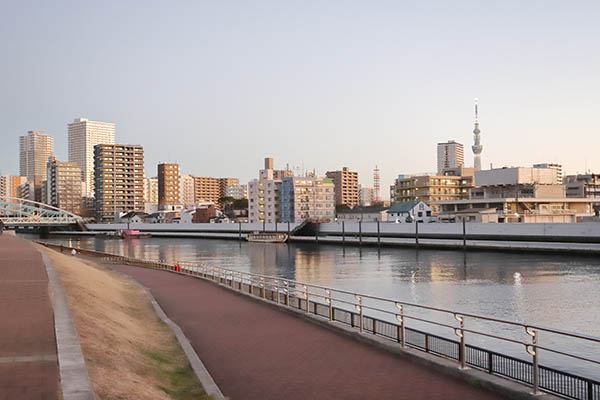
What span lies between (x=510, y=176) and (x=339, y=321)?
118 metres

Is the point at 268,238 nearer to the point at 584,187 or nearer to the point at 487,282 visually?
the point at 487,282

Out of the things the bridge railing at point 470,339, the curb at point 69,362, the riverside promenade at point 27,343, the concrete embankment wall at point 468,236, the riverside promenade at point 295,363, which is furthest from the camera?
the concrete embankment wall at point 468,236

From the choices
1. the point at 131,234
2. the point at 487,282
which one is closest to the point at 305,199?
the point at 131,234

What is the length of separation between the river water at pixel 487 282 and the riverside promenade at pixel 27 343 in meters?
16.9

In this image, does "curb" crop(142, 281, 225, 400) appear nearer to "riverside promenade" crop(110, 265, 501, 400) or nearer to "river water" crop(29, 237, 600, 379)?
"riverside promenade" crop(110, 265, 501, 400)

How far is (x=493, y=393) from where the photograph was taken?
Answer: 9.99m

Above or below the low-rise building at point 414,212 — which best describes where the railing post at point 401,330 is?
below

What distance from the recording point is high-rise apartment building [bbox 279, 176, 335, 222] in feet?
519

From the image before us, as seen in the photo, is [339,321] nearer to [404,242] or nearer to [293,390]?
[293,390]

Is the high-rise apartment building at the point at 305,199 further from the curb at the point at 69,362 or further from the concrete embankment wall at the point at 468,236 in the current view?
the curb at the point at 69,362

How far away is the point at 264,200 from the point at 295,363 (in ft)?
506

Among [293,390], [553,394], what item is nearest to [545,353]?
[553,394]

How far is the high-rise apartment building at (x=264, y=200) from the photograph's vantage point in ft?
538

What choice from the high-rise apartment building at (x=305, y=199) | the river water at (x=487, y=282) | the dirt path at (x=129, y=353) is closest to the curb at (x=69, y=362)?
the dirt path at (x=129, y=353)
